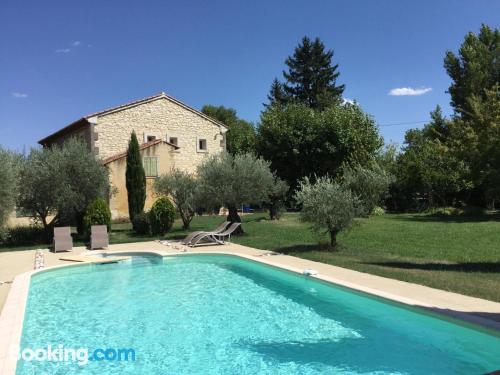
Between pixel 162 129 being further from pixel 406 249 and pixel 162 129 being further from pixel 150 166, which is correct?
pixel 406 249

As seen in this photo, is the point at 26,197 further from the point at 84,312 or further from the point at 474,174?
the point at 474,174

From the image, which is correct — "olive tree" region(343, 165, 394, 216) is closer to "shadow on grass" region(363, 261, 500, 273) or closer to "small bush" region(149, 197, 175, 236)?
"small bush" region(149, 197, 175, 236)

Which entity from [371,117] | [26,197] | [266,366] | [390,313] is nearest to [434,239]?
[390,313]

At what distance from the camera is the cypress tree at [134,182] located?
22.5 meters

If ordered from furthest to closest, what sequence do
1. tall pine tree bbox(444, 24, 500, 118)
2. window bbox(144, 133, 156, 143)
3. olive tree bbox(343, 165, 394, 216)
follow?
tall pine tree bbox(444, 24, 500, 118), window bbox(144, 133, 156, 143), olive tree bbox(343, 165, 394, 216)

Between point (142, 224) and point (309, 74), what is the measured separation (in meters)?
36.2

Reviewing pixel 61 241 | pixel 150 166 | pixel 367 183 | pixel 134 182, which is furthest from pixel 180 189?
pixel 367 183

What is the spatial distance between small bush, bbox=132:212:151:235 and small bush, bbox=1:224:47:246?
3.92 metres

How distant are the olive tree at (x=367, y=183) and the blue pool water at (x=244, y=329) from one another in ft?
55.8

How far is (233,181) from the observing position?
17578 millimetres

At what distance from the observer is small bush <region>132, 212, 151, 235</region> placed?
64.5 feet

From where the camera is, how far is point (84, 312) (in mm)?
8586

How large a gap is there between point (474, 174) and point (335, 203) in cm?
1761

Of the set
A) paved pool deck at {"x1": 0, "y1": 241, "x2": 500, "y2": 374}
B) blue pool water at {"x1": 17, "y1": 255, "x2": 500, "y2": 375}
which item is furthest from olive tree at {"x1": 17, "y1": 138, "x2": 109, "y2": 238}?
blue pool water at {"x1": 17, "y1": 255, "x2": 500, "y2": 375}
